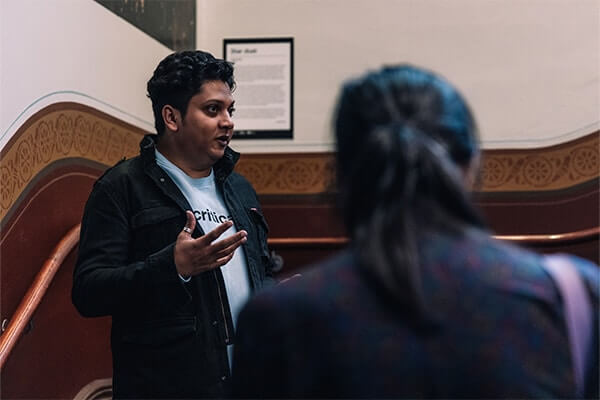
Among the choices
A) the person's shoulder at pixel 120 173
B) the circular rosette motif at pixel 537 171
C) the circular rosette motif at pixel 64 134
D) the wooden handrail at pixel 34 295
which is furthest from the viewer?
the circular rosette motif at pixel 537 171

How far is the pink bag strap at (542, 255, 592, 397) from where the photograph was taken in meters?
1.11

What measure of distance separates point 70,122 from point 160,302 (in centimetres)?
152

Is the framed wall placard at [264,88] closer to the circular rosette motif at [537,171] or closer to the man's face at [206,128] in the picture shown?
the circular rosette motif at [537,171]

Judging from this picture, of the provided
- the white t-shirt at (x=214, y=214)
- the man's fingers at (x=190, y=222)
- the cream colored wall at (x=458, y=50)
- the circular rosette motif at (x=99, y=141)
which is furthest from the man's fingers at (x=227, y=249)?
the cream colored wall at (x=458, y=50)

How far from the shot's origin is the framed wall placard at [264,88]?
5332mm

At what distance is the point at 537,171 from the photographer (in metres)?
5.07

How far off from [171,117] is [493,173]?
9.24 ft

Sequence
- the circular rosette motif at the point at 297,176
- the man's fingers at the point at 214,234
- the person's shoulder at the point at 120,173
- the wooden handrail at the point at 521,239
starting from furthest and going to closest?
the circular rosette motif at the point at 297,176
the wooden handrail at the point at 521,239
the person's shoulder at the point at 120,173
the man's fingers at the point at 214,234

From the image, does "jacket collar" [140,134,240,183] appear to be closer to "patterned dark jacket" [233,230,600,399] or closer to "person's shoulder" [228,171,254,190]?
"person's shoulder" [228,171,254,190]

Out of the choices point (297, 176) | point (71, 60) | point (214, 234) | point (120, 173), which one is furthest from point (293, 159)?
point (214, 234)

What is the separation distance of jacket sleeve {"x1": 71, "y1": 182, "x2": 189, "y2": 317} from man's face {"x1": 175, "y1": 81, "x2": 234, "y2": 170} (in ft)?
1.07

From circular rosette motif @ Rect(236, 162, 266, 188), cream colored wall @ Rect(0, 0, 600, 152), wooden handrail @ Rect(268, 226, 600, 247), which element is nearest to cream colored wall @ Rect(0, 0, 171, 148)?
cream colored wall @ Rect(0, 0, 600, 152)

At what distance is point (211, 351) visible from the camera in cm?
246

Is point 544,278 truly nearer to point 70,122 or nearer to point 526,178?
point 70,122
